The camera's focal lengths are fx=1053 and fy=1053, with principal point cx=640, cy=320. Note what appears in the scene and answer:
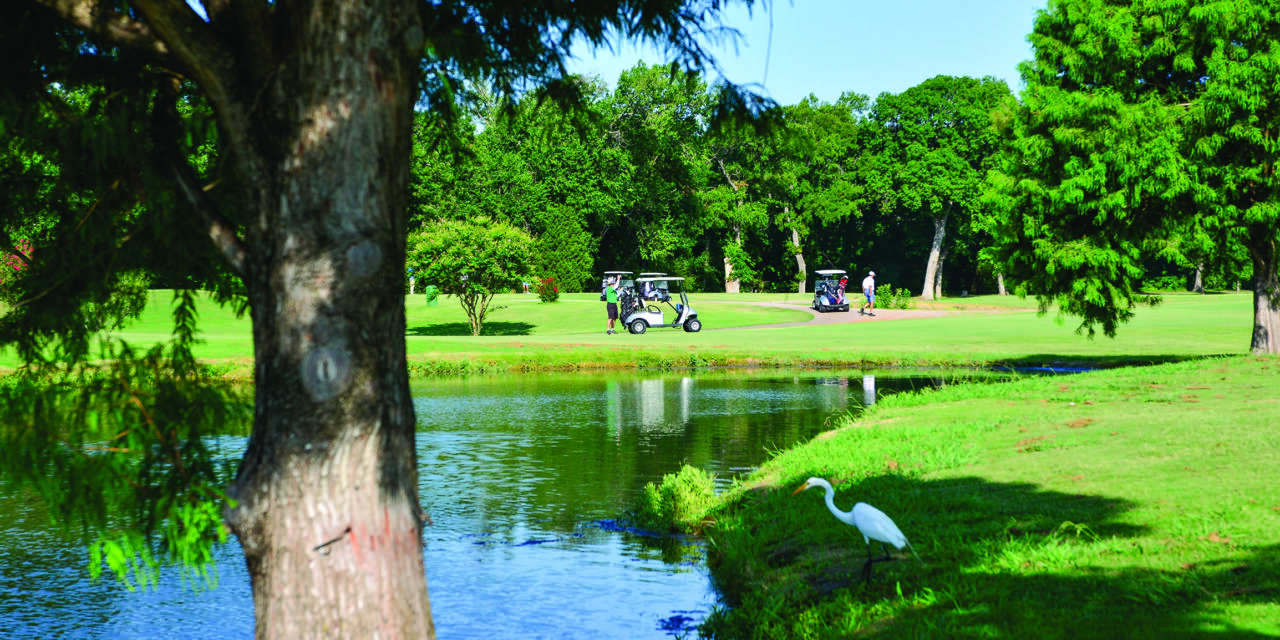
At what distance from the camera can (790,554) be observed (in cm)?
866

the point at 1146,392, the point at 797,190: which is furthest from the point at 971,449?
the point at 797,190

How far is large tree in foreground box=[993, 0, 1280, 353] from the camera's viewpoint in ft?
66.5

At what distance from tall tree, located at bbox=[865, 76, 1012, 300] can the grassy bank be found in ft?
179

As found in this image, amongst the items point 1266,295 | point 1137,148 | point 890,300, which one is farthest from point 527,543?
point 890,300

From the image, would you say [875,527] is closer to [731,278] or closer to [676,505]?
[676,505]

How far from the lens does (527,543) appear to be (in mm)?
10711

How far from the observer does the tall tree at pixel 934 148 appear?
66.8 m

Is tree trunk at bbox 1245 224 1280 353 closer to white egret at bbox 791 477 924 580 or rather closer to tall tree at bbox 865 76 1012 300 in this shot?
white egret at bbox 791 477 924 580

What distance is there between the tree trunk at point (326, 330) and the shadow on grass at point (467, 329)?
1556 inches

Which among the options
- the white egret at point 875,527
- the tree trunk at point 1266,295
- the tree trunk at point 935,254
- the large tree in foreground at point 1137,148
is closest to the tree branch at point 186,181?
the white egret at point 875,527

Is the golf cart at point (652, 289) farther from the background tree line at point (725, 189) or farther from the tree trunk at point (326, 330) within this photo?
the tree trunk at point (326, 330)

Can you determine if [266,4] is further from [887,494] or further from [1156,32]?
[1156,32]

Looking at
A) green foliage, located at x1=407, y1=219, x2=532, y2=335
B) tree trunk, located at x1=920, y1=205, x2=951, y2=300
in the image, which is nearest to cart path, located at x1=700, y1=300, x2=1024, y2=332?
green foliage, located at x1=407, y1=219, x2=532, y2=335

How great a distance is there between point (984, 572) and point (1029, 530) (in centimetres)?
112
